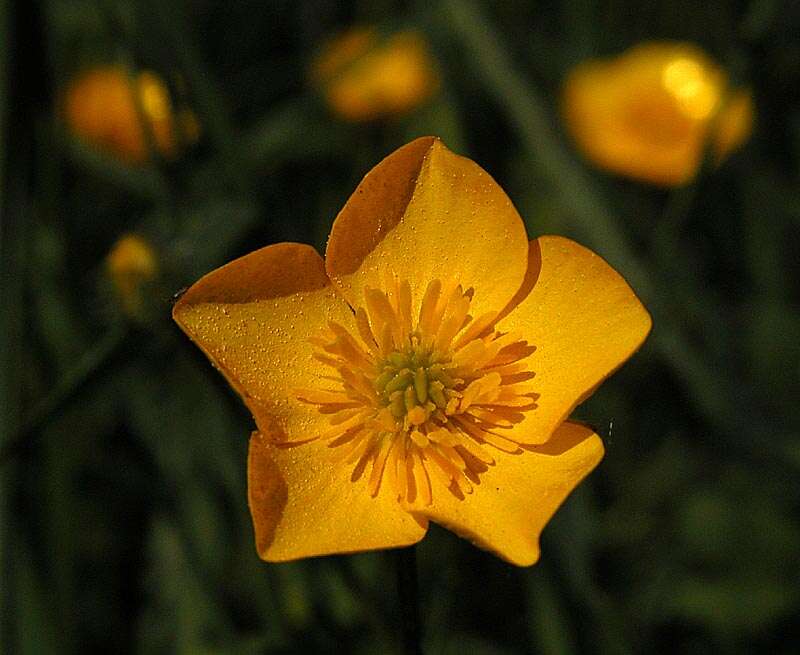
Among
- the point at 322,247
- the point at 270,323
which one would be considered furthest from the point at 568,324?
the point at 322,247

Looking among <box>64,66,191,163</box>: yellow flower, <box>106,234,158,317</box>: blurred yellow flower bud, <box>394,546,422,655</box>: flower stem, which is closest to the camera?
<box>394,546,422,655</box>: flower stem

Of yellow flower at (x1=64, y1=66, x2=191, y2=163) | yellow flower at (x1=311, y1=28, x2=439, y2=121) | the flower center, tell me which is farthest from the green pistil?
yellow flower at (x1=64, y1=66, x2=191, y2=163)

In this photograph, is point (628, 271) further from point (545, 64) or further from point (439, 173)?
point (545, 64)

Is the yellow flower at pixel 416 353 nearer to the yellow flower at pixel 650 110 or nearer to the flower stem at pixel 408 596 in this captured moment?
the flower stem at pixel 408 596

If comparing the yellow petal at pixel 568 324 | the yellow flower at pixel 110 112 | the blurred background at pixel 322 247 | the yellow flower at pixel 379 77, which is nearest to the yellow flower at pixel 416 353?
the yellow petal at pixel 568 324

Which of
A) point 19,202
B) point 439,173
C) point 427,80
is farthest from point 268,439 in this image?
point 427,80

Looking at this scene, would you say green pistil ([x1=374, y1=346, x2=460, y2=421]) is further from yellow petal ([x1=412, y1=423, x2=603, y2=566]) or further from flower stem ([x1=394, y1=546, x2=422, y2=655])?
flower stem ([x1=394, y1=546, x2=422, y2=655])

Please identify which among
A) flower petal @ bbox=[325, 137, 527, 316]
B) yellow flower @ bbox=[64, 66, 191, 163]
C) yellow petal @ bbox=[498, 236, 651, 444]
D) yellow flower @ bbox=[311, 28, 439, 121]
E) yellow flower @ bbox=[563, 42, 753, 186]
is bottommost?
yellow flower @ bbox=[563, 42, 753, 186]
